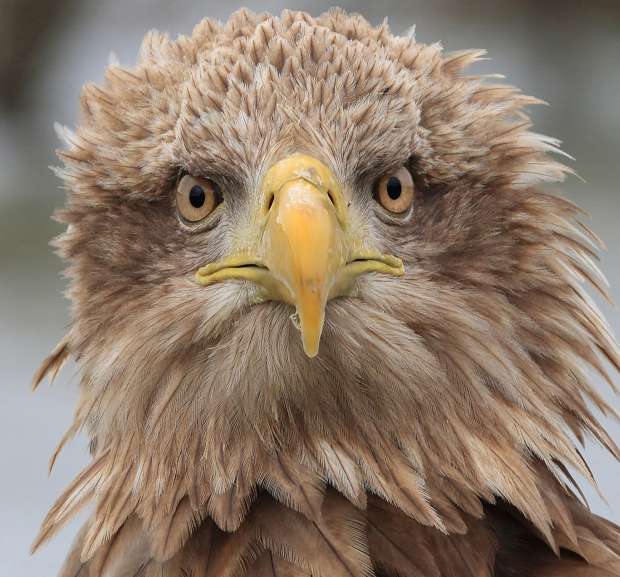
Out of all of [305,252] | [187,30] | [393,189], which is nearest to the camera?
[305,252]

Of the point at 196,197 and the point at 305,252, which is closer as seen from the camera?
the point at 305,252

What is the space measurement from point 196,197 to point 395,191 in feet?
0.86

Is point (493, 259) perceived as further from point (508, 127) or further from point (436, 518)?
point (436, 518)

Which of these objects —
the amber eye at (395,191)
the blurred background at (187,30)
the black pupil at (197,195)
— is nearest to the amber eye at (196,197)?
the black pupil at (197,195)

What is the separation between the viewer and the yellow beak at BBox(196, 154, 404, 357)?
1.42 metres

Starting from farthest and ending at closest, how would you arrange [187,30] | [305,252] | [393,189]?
1. [187,30]
2. [393,189]
3. [305,252]

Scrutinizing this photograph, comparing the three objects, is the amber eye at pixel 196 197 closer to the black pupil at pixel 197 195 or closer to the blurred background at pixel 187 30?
the black pupil at pixel 197 195

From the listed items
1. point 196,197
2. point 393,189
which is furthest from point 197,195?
point 393,189

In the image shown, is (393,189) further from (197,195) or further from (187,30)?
(187,30)

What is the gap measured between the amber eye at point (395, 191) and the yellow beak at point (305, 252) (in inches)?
3.3

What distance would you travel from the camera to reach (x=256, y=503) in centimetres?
157

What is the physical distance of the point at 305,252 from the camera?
4.64 ft

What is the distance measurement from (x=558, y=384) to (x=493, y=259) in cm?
19

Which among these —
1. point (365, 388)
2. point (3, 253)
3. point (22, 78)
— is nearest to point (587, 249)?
point (365, 388)
